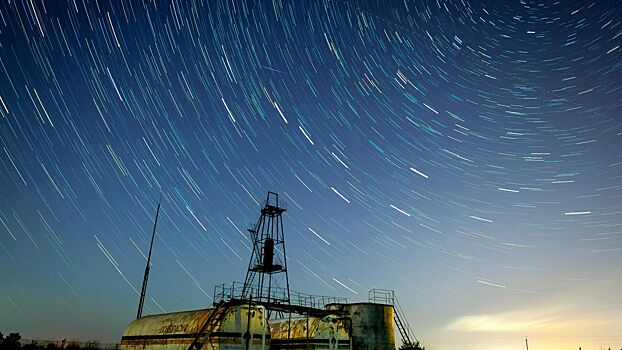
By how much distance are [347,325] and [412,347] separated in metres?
5.61

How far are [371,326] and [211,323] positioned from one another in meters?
13.3

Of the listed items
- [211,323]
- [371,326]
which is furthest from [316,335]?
[211,323]

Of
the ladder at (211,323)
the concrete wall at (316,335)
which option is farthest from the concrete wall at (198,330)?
the concrete wall at (316,335)

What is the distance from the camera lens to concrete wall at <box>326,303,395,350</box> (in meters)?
34.6

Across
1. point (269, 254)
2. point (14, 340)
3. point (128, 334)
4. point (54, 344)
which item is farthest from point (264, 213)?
point (54, 344)

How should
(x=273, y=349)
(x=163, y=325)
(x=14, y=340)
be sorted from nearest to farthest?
1. (x=163, y=325)
2. (x=273, y=349)
3. (x=14, y=340)

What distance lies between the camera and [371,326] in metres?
35.1

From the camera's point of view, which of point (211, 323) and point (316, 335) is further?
point (316, 335)

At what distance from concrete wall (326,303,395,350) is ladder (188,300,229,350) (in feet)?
37.4

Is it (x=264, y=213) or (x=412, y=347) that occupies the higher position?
(x=264, y=213)

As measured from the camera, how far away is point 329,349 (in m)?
32.8

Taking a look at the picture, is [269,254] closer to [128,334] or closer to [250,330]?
[250,330]

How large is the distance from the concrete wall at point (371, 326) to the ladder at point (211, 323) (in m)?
11.4

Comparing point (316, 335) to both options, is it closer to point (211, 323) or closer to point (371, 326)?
point (371, 326)
